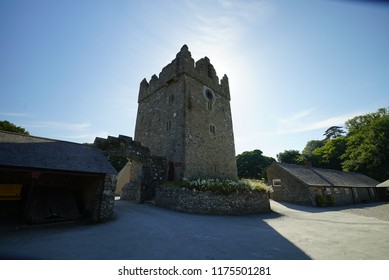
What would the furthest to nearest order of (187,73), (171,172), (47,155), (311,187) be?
(311,187), (187,73), (171,172), (47,155)

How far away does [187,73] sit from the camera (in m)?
17.0

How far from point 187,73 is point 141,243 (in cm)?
1504

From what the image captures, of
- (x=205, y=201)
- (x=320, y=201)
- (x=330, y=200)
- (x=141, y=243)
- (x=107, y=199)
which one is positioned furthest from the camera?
(x=330, y=200)

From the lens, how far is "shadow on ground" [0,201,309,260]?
15.2ft

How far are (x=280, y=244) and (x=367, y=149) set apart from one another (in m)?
36.4

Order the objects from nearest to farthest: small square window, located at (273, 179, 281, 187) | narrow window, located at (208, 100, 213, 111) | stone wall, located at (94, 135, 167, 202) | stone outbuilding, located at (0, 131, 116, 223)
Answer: stone outbuilding, located at (0, 131, 116, 223)
stone wall, located at (94, 135, 167, 202)
narrow window, located at (208, 100, 213, 111)
small square window, located at (273, 179, 281, 187)

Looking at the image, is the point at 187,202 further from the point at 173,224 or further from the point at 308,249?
the point at 308,249

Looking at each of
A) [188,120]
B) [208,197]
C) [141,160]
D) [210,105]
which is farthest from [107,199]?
[210,105]

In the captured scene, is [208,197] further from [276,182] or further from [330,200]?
[330,200]

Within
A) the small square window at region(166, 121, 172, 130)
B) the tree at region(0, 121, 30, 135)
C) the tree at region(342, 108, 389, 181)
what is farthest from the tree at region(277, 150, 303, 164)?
the tree at region(0, 121, 30, 135)

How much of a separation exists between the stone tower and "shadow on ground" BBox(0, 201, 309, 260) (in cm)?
722

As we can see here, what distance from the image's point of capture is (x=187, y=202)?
1138 centimetres

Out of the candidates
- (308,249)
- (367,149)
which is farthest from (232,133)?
(367,149)

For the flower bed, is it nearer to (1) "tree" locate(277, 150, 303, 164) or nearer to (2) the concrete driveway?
(2) the concrete driveway
